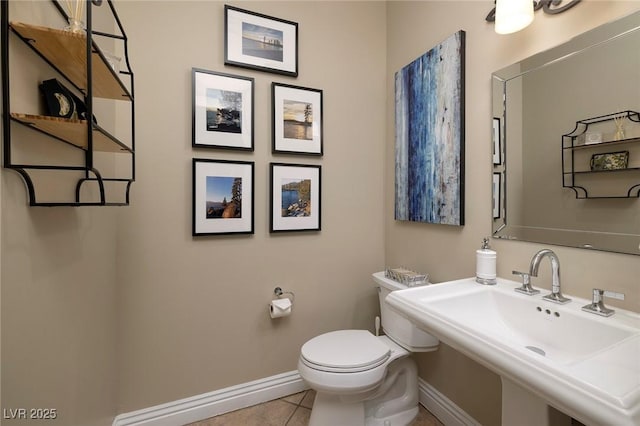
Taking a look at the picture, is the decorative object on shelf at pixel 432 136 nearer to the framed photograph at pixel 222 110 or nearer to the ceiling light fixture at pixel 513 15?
the ceiling light fixture at pixel 513 15

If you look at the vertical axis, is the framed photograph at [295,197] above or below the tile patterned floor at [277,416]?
above

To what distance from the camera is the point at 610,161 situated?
1007 mm

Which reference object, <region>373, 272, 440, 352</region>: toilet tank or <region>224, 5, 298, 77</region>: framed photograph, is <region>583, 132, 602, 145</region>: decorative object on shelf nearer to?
<region>373, 272, 440, 352</region>: toilet tank

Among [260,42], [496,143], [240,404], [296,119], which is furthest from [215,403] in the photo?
[260,42]

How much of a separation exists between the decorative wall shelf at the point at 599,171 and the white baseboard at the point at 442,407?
1216 millimetres

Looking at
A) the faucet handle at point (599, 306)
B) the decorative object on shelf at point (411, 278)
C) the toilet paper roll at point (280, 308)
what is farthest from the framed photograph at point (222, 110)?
the faucet handle at point (599, 306)

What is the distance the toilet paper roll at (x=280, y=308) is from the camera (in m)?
1.74

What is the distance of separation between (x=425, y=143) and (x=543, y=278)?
0.91 meters

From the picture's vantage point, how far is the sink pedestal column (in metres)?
0.88

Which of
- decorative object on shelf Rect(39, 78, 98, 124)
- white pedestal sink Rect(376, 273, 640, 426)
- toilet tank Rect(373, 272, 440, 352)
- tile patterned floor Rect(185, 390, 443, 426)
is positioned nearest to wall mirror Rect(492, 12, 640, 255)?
white pedestal sink Rect(376, 273, 640, 426)

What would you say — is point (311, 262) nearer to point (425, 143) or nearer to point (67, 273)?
point (425, 143)

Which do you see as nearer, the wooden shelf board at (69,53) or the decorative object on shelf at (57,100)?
the wooden shelf board at (69,53)

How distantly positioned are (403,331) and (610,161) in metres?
1.17

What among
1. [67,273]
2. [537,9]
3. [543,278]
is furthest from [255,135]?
[543,278]
